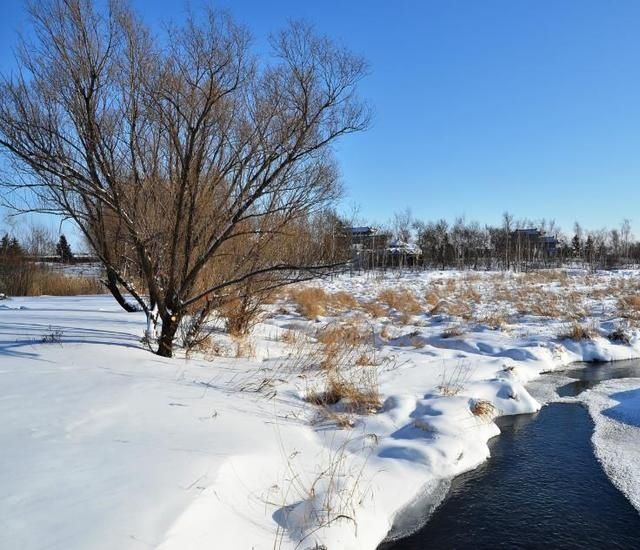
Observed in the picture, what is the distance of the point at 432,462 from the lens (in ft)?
13.9

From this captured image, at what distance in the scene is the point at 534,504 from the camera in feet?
12.2

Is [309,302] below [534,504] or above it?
above

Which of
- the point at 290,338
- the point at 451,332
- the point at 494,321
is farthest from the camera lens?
the point at 494,321

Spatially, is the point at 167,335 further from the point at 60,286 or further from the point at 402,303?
the point at 60,286

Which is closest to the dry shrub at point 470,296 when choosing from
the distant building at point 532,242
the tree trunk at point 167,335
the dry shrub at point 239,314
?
the dry shrub at point 239,314

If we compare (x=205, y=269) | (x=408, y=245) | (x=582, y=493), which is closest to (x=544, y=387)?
(x=582, y=493)

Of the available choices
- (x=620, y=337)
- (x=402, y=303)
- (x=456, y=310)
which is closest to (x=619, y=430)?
(x=620, y=337)

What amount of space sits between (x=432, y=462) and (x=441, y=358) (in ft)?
13.5

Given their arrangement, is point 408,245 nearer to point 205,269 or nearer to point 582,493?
point 205,269

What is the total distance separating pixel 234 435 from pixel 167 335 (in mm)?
2819

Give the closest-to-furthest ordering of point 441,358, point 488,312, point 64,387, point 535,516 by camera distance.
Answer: point 535,516 → point 64,387 → point 441,358 → point 488,312

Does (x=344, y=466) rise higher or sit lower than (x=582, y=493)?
higher

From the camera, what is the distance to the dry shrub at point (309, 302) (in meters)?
13.3

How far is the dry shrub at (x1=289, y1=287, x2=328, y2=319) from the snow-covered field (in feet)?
15.1
